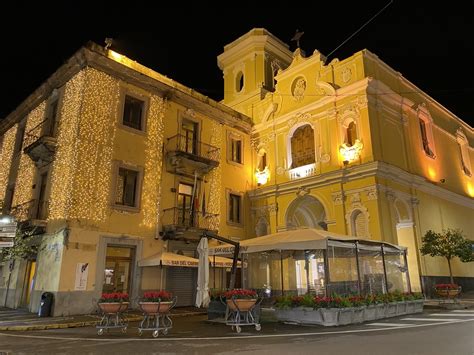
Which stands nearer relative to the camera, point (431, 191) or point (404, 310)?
point (404, 310)

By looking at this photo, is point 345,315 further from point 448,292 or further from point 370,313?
point 448,292

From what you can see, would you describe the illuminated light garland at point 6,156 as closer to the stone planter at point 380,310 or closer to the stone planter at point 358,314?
the stone planter at point 358,314

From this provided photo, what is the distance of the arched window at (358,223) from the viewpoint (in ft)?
65.4

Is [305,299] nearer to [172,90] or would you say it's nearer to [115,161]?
[115,161]

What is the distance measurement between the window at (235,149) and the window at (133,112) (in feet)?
21.3

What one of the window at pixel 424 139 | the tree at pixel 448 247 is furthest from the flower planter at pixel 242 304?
the window at pixel 424 139

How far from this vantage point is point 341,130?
21.8 meters

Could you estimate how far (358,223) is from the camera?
20406mm

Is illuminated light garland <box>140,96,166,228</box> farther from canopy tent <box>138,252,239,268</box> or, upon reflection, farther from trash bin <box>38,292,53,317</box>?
trash bin <box>38,292,53,317</box>

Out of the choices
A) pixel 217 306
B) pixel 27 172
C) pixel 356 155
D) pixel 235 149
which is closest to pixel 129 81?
pixel 27 172

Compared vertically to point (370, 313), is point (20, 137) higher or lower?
higher

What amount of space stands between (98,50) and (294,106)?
12031mm

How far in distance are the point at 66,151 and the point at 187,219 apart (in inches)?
274

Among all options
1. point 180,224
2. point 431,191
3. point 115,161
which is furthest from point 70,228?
point 431,191
